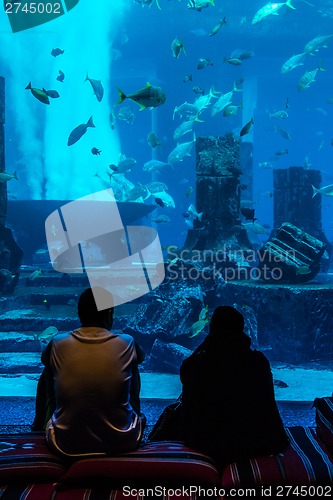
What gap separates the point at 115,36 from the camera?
143ft

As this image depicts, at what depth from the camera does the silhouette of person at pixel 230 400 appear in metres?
2.39

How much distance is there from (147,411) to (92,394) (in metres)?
2.91

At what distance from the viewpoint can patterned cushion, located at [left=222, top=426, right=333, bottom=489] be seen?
85.8 inches

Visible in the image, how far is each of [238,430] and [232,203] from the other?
779cm

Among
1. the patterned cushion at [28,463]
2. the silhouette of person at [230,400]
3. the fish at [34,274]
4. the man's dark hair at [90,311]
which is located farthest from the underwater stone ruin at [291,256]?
the patterned cushion at [28,463]

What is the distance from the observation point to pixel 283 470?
2.24 meters

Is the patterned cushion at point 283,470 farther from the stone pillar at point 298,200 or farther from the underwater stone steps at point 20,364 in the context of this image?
the stone pillar at point 298,200

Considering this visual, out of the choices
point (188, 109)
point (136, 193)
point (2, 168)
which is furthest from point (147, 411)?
point (136, 193)

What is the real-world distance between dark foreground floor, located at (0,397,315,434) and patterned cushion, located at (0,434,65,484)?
182cm

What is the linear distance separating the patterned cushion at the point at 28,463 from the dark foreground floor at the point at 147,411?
1819 millimetres

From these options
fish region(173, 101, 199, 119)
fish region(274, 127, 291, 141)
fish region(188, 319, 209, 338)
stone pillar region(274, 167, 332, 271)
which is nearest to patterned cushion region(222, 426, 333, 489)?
fish region(188, 319, 209, 338)

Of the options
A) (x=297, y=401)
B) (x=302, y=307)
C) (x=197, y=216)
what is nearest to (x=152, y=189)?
(x=197, y=216)

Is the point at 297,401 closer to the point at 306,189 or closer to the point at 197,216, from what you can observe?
the point at 197,216

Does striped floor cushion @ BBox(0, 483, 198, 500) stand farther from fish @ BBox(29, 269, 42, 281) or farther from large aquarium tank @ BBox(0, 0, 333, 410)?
fish @ BBox(29, 269, 42, 281)
